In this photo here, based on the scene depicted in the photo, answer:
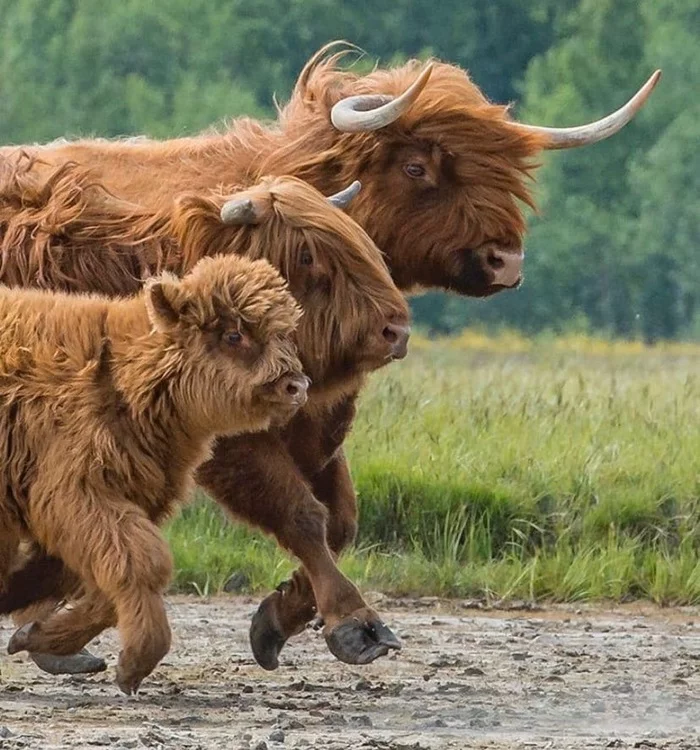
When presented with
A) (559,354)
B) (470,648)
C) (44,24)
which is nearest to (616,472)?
(470,648)

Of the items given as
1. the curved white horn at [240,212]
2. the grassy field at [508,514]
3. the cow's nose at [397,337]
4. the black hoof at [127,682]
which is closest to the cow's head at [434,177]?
the curved white horn at [240,212]

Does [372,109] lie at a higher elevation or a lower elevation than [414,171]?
higher

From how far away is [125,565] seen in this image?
6754 millimetres

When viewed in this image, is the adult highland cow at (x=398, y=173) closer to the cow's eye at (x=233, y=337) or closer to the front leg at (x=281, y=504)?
the front leg at (x=281, y=504)

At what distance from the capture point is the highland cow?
682cm

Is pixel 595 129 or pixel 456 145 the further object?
pixel 595 129

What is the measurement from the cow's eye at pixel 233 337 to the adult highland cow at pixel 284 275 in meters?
0.49

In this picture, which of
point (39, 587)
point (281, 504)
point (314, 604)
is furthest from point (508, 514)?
point (39, 587)

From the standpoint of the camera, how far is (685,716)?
717cm

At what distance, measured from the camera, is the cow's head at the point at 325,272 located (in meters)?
7.52

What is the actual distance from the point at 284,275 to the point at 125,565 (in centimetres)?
130

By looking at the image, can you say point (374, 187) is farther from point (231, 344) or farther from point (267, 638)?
point (267, 638)

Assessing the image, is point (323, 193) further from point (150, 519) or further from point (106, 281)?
point (150, 519)

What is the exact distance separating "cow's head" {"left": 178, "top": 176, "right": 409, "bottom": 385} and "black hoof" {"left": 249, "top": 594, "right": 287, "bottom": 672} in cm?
92
